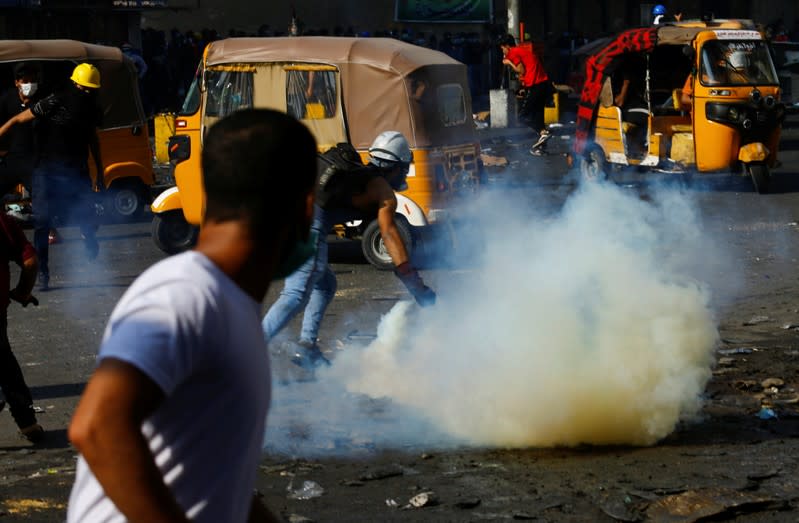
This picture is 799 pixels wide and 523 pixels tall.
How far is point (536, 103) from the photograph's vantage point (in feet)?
73.7

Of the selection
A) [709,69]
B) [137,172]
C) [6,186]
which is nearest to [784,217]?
[709,69]

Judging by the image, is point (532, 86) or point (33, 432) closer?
point (33, 432)

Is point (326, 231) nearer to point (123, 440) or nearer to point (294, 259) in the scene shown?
point (294, 259)

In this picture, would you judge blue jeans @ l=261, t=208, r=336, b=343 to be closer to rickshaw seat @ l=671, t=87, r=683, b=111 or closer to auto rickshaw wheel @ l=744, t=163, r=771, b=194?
auto rickshaw wheel @ l=744, t=163, r=771, b=194

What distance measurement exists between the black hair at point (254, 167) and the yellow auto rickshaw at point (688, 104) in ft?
48.1

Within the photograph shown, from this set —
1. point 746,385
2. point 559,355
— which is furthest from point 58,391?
point 746,385

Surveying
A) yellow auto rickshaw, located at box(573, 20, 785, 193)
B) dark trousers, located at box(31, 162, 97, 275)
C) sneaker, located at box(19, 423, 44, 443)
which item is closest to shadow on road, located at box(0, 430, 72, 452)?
sneaker, located at box(19, 423, 44, 443)

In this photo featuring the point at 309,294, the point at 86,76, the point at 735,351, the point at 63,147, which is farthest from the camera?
the point at 86,76

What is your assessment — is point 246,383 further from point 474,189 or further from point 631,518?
point 474,189

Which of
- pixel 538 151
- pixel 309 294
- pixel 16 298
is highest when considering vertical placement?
pixel 16 298

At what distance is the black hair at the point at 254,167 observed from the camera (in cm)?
210

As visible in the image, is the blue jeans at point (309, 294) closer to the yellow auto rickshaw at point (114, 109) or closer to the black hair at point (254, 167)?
the black hair at point (254, 167)

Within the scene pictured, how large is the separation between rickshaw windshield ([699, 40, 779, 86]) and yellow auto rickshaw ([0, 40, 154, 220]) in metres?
7.07

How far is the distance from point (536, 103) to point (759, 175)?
21.6ft
